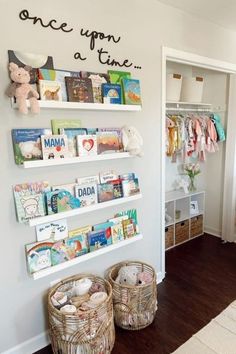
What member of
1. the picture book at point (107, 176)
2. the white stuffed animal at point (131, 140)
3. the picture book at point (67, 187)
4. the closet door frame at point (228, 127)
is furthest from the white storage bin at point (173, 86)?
the picture book at point (67, 187)

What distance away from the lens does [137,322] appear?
6.15 ft

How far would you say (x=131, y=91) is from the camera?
1908 millimetres

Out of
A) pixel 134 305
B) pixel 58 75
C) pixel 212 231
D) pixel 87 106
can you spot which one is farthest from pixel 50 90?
pixel 212 231

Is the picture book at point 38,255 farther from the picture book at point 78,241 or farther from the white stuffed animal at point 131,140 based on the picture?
the white stuffed animal at point 131,140

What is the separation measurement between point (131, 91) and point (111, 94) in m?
0.18

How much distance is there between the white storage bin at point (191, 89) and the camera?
9.35ft

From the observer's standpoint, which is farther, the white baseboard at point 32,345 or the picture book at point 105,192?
the picture book at point 105,192

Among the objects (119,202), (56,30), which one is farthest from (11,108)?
(119,202)

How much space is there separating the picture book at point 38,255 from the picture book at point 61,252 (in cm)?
3

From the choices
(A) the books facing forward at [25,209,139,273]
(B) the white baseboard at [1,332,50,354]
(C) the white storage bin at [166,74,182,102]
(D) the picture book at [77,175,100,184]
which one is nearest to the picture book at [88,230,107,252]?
(A) the books facing forward at [25,209,139,273]

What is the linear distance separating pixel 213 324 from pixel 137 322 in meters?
0.56

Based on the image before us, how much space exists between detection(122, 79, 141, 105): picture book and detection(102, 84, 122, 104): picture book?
47mm

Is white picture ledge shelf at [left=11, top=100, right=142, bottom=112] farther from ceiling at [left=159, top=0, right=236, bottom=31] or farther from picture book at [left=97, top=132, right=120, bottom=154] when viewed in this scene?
ceiling at [left=159, top=0, right=236, bottom=31]

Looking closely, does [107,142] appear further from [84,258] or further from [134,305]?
[134,305]
